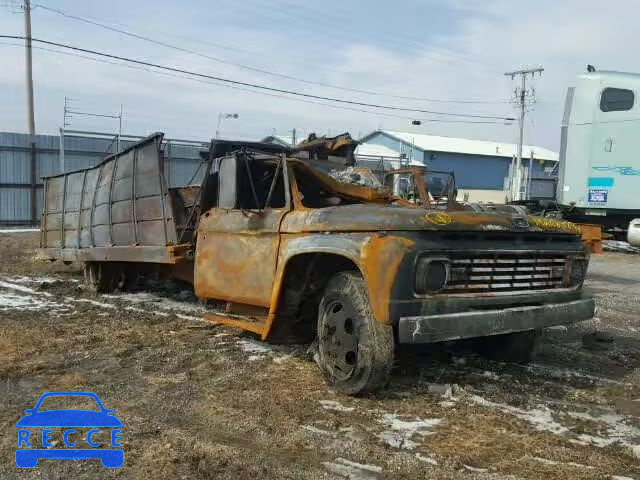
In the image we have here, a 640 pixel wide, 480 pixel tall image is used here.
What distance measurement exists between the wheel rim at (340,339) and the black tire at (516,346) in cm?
166

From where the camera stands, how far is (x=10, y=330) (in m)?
6.55

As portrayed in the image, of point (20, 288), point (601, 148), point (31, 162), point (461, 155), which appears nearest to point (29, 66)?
point (31, 162)

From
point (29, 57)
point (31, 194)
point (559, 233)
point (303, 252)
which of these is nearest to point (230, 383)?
point (303, 252)

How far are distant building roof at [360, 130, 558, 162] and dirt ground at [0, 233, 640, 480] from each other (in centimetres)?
4738

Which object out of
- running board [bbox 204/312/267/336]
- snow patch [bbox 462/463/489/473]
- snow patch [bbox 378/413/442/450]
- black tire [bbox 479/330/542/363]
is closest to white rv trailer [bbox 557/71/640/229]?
black tire [bbox 479/330/542/363]

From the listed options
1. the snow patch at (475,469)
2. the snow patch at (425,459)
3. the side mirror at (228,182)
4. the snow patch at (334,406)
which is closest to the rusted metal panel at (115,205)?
the side mirror at (228,182)

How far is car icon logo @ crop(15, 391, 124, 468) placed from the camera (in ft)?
11.6

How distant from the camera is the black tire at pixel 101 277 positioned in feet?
30.3

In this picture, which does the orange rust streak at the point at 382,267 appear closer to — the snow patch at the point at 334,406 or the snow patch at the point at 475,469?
the snow patch at the point at 334,406

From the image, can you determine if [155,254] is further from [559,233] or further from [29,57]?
[29,57]

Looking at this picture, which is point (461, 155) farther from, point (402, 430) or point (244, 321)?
point (402, 430)

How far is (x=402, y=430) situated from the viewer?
3996 millimetres

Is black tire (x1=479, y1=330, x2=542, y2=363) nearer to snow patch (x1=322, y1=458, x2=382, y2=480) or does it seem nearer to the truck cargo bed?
snow patch (x1=322, y1=458, x2=382, y2=480)

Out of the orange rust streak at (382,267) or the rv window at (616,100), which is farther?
the rv window at (616,100)
